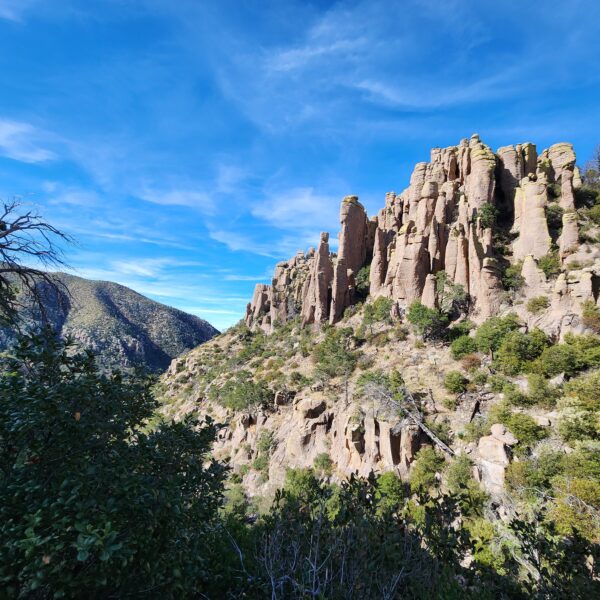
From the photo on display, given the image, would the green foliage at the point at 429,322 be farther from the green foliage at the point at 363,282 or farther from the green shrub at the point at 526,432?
the green shrub at the point at 526,432

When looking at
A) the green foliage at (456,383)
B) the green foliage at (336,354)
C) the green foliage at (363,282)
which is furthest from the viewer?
the green foliage at (363,282)

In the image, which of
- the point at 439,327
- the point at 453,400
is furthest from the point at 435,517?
the point at 439,327

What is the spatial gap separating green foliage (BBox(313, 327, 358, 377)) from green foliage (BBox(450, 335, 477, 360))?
10.3m

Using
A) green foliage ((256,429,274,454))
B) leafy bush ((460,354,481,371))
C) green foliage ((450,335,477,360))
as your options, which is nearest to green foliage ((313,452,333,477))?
green foliage ((256,429,274,454))

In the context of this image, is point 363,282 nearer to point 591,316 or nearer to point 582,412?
point 591,316

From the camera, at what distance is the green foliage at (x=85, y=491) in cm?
356

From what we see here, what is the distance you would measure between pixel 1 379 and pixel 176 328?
12400 cm

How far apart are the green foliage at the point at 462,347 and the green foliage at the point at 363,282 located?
18639 millimetres

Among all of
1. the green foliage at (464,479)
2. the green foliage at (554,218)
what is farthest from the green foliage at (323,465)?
the green foliage at (554,218)

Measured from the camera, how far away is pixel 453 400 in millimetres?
25188

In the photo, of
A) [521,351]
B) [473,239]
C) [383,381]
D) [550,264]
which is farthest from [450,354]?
[550,264]

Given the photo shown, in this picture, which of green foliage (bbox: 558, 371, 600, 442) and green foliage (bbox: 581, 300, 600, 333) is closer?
green foliage (bbox: 558, 371, 600, 442)

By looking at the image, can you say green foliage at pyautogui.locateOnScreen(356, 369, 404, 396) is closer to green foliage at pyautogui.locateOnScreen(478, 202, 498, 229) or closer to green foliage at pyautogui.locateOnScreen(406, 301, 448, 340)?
green foliage at pyautogui.locateOnScreen(406, 301, 448, 340)

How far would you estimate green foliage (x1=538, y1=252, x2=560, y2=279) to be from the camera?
103ft
